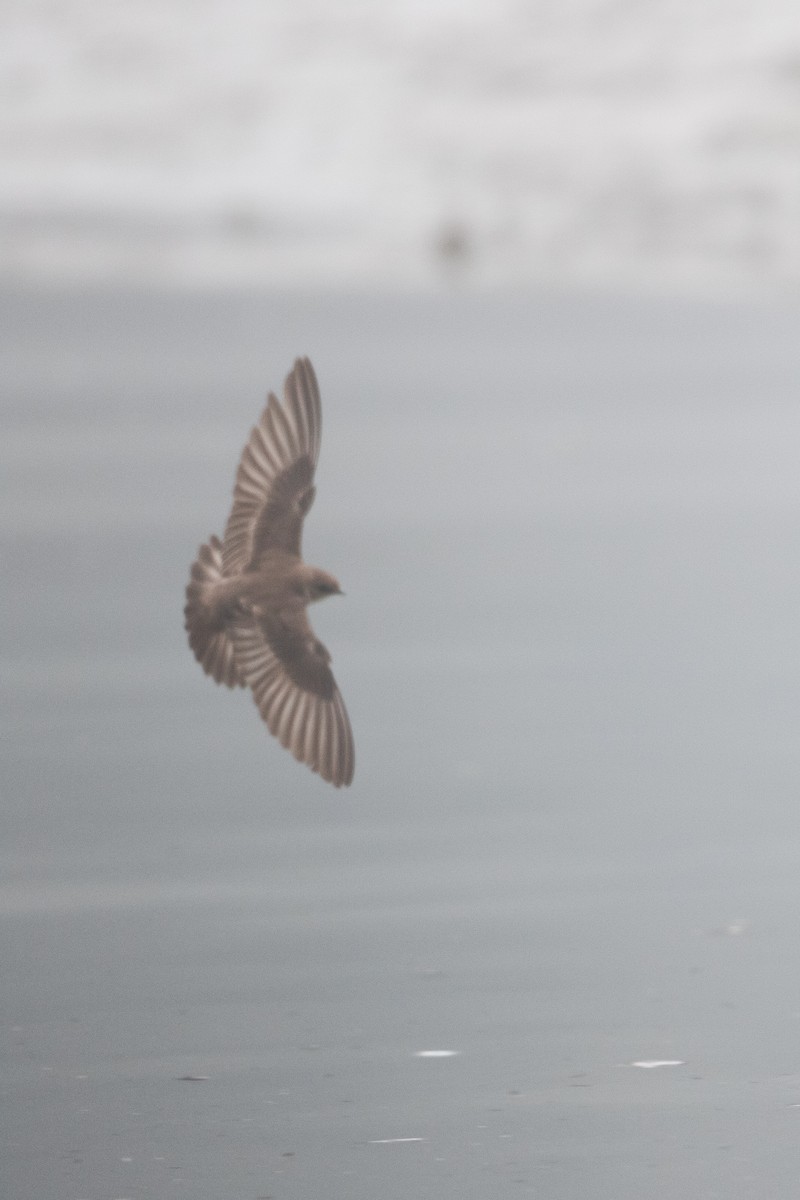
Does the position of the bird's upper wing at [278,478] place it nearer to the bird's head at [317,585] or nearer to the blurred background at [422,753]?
the bird's head at [317,585]

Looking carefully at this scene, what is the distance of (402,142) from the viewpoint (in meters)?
13.0

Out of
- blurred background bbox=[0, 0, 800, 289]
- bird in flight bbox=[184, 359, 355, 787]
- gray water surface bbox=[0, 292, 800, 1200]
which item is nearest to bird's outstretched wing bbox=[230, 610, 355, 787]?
bird in flight bbox=[184, 359, 355, 787]

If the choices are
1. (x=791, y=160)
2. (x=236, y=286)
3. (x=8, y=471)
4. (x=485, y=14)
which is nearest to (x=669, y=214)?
(x=791, y=160)

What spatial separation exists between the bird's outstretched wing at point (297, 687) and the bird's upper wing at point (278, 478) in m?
0.10

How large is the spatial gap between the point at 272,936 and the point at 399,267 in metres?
7.54

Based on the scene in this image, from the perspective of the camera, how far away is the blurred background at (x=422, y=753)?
8.02 feet

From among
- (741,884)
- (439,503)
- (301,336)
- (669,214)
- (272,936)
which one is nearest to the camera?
(272,936)

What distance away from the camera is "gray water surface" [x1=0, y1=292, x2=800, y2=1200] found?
2406 mm

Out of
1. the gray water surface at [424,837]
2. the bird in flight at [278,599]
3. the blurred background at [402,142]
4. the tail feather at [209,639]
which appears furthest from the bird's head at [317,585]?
the blurred background at [402,142]

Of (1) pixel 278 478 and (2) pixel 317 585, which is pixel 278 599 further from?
(1) pixel 278 478

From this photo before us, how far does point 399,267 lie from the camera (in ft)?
33.6

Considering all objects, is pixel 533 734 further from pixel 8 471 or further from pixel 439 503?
pixel 8 471

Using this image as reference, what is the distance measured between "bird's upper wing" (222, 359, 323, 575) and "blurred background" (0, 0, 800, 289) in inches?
258

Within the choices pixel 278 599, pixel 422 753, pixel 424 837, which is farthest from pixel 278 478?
pixel 422 753
